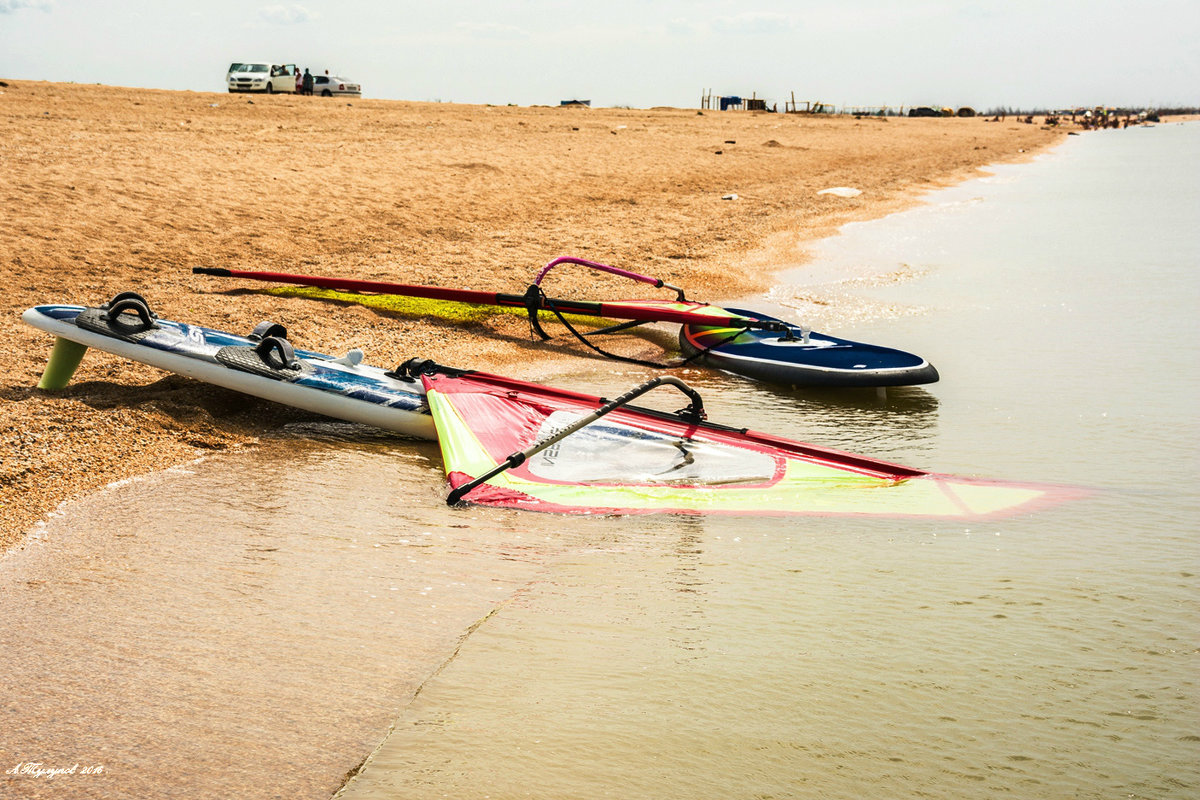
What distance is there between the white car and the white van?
2.67 feet

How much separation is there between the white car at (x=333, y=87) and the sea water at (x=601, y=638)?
970 inches

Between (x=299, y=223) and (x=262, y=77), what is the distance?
54.5ft

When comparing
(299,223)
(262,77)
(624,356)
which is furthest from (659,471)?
(262,77)

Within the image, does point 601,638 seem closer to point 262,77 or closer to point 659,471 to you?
point 659,471

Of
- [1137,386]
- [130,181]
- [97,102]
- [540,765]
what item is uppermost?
[97,102]

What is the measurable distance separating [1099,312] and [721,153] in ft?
41.6

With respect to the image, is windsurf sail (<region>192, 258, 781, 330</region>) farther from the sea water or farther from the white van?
the white van

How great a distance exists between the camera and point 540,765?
3238 millimetres

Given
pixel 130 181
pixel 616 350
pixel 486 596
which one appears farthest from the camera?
pixel 130 181

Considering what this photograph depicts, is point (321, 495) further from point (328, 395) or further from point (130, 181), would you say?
point (130, 181)

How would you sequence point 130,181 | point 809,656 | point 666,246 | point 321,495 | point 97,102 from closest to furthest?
point 809,656 < point 321,495 < point 130,181 < point 666,246 < point 97,102

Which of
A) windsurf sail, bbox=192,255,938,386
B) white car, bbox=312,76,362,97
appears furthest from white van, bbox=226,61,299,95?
windsurf sail, bbox=192,255,938,386

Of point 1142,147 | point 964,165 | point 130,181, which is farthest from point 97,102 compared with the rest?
point 1142,147

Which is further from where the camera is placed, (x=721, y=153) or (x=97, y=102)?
(x=721, y=153)
